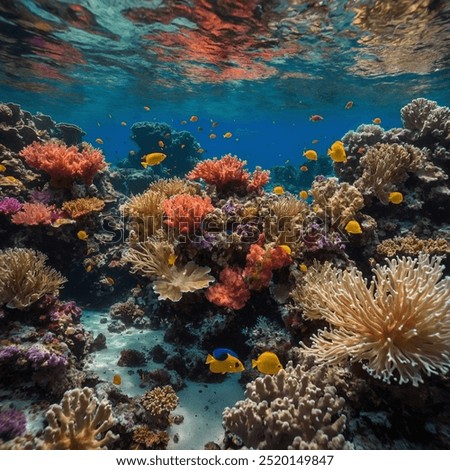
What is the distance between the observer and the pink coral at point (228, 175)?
6.36m

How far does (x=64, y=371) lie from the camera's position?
450cm

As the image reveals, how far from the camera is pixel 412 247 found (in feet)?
20.2

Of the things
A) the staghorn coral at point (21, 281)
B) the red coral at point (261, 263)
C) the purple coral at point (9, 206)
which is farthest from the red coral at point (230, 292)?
the purple coral at point (9, 206)

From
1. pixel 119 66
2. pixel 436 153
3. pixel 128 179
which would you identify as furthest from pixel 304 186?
pixel 436 153

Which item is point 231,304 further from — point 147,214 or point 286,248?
point 147,214

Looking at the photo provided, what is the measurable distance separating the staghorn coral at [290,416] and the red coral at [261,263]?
5.72 feet

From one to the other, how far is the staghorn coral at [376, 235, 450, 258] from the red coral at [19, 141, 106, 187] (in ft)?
21.1

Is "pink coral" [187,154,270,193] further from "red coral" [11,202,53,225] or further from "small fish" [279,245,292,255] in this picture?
"red coral" [11,202,53,225]

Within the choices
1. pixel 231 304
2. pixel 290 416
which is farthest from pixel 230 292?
pixel 290 416

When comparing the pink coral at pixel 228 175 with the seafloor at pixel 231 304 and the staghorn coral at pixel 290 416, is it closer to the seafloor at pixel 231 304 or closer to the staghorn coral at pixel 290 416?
the seafloor at pixel 231 304
